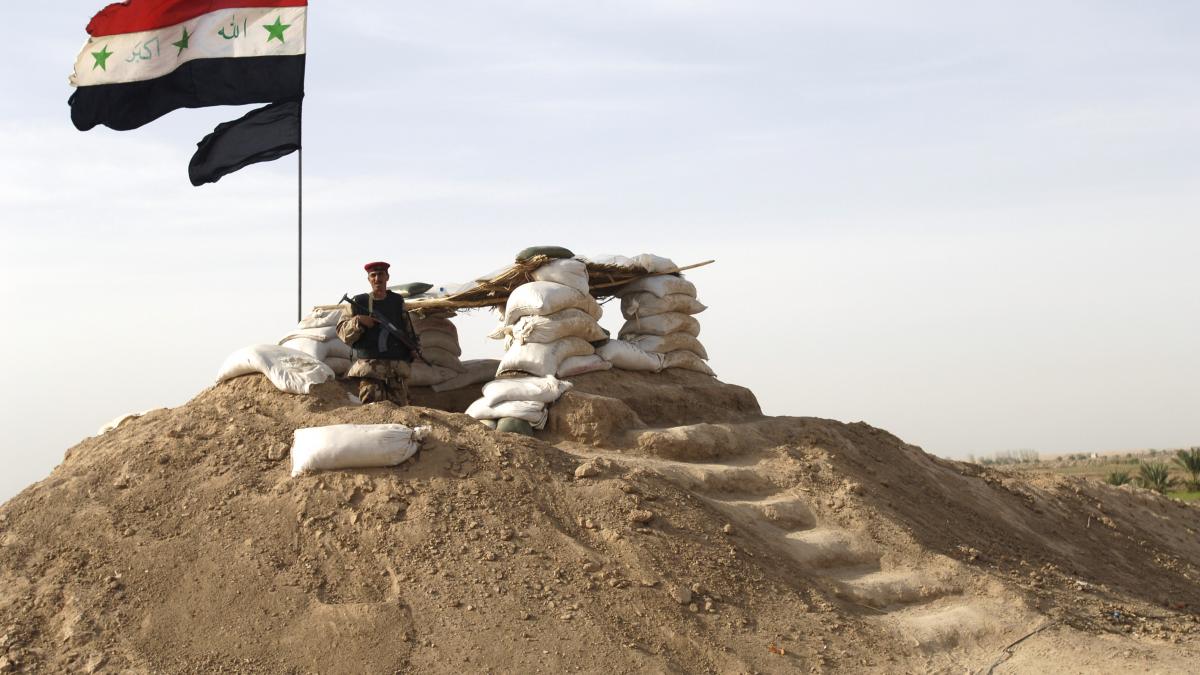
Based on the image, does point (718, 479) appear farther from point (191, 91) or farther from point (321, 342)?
point (191, 91)

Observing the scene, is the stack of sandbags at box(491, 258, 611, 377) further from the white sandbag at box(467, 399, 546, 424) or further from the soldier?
Answer: the soldier

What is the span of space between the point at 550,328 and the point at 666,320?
4.51ft

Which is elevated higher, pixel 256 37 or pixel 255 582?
pixel 256 37

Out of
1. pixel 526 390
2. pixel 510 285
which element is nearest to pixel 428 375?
pixel 510 285

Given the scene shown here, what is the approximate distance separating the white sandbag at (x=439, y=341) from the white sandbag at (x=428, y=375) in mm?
161

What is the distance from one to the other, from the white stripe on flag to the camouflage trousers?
273 cm

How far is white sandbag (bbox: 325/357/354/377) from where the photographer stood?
7.69 metres

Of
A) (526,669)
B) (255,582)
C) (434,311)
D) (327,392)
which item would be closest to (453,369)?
(434,311)

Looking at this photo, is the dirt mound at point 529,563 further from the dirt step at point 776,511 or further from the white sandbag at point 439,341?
the white sandbag at point 439,341

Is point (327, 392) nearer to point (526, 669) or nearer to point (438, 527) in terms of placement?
point (438, 527)

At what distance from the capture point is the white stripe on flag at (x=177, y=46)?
27.7 ft

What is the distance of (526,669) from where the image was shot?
4.92 metres

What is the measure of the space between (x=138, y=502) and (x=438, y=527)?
1705mm

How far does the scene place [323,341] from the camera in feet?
25.2
